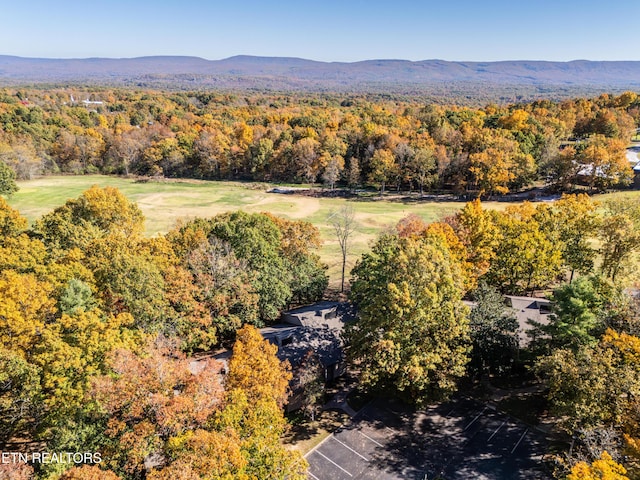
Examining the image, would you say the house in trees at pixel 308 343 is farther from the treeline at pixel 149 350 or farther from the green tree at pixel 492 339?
the green tree at pixel 492 339

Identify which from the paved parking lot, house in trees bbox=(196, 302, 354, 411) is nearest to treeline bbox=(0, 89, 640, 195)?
house in trees bbox=(196, 302, 354, 411)

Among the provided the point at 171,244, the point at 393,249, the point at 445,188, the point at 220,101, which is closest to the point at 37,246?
the point at 171,244

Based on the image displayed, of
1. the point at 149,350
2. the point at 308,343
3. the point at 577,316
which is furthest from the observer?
the point at 308,343

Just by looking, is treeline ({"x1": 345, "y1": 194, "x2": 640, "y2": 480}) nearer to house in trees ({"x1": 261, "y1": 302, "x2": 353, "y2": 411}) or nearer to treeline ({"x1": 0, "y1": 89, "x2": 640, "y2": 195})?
house in trees ({"x1": 261, "y1": 302, "x2": 353, "y2": 411})

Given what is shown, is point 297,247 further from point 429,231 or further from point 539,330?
point 539,330

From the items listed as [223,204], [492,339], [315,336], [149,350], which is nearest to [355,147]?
[223,204]

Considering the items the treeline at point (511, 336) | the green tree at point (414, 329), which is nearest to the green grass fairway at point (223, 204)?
the treeline at point (511, 336)

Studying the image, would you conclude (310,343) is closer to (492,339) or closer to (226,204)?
(492,339)
